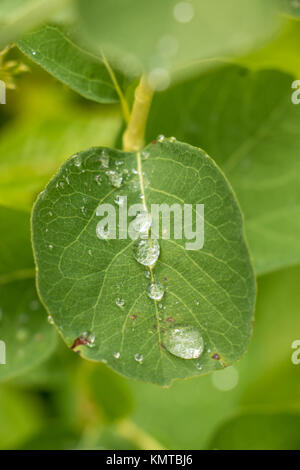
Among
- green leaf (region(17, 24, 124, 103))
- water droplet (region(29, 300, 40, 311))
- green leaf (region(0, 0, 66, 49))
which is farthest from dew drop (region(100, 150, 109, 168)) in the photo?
water droplet (region(29, 300, 40, 311))

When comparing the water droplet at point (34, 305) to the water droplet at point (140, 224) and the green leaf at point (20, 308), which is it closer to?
the green leaf at point (20, 308)

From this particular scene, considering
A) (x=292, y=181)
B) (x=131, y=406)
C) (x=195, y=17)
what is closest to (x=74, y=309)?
(x=195, y=17)

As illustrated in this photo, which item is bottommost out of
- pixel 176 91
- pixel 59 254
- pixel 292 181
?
pixel 59 254

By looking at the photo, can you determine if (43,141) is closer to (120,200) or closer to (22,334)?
(22,334)

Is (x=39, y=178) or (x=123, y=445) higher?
(x=39, y=178)

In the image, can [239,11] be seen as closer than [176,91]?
Yes
